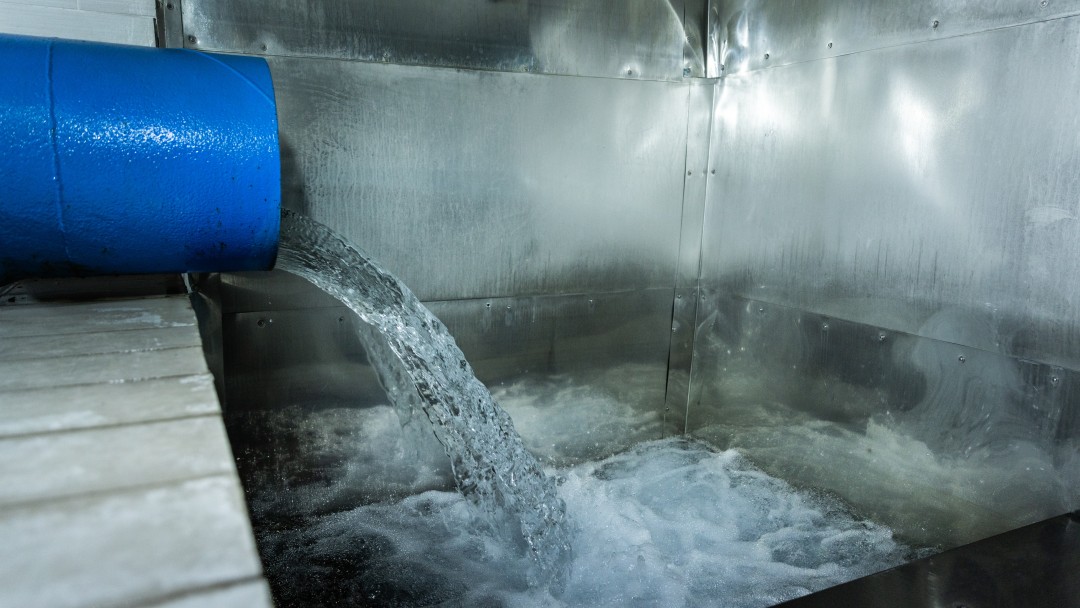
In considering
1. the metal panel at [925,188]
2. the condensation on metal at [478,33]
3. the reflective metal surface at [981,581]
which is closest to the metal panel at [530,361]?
the metal panel at [925,188]

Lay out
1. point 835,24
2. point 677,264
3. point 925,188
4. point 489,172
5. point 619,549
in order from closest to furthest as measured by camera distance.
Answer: point 925,188, point 619,549, point 835,24, point 489,172, point 677,264

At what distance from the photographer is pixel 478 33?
2205mm

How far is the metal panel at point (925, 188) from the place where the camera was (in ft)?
5.26

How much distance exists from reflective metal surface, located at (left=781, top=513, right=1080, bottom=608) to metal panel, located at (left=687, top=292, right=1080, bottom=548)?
43cm

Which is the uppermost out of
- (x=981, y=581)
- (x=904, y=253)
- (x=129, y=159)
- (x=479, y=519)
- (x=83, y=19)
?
(x=83, y=19)

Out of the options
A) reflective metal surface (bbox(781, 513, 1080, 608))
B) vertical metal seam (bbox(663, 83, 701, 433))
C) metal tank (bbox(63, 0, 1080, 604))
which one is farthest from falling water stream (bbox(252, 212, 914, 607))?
reflective metal surface (bbox(781, 513, 1080, 608))

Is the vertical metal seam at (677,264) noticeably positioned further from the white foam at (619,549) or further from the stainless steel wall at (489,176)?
the white foam at (619,549)

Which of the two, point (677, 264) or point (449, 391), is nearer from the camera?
point (449, 391)

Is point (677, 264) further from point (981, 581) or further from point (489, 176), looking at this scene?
point (981, 581)

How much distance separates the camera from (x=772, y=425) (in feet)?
8.21

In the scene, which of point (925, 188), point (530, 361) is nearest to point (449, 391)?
point (530, 361)

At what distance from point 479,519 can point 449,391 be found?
0.49 metres

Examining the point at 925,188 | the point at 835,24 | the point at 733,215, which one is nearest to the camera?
the point at 925,188

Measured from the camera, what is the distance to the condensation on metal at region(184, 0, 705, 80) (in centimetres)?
193
